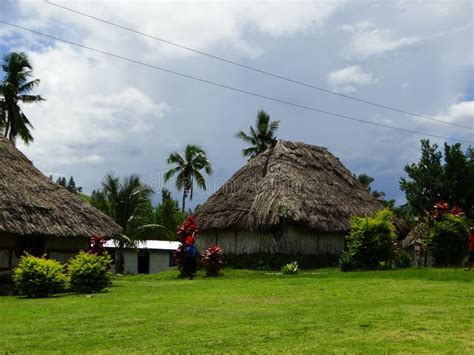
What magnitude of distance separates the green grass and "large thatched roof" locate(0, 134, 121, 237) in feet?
14.0

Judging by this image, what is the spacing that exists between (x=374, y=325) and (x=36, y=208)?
1336 centimetres

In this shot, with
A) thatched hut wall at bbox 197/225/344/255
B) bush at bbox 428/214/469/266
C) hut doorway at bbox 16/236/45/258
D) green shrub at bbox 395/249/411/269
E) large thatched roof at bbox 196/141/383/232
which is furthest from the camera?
thatched hut wall at bbox 197/225/344/255

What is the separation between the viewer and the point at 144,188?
3434cm

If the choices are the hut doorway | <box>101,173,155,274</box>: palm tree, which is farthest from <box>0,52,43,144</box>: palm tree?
the hut doorway

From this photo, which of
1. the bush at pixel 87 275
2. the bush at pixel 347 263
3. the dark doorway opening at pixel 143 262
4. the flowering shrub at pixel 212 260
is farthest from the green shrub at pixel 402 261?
the dark doorway opening at pixel 143 262

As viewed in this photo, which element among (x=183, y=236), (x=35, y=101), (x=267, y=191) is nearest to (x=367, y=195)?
(x=267, y=191)

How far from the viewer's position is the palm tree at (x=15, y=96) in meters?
34.7

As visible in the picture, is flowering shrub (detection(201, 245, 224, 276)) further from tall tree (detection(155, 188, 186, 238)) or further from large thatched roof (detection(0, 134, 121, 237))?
tall tree (detection(155, 188, 186, 238))

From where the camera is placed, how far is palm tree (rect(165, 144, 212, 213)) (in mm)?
48969

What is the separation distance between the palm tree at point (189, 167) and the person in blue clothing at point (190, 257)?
27.9 meters

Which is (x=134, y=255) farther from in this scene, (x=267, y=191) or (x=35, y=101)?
(x=267, y=191)

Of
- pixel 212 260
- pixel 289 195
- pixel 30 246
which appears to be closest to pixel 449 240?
pixel 289 195

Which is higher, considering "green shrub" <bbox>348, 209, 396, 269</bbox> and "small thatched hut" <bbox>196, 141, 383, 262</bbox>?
"small thatched hut" <bbox>196, 141, 383, 262</bbox>

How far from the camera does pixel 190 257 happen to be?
20.9 m
